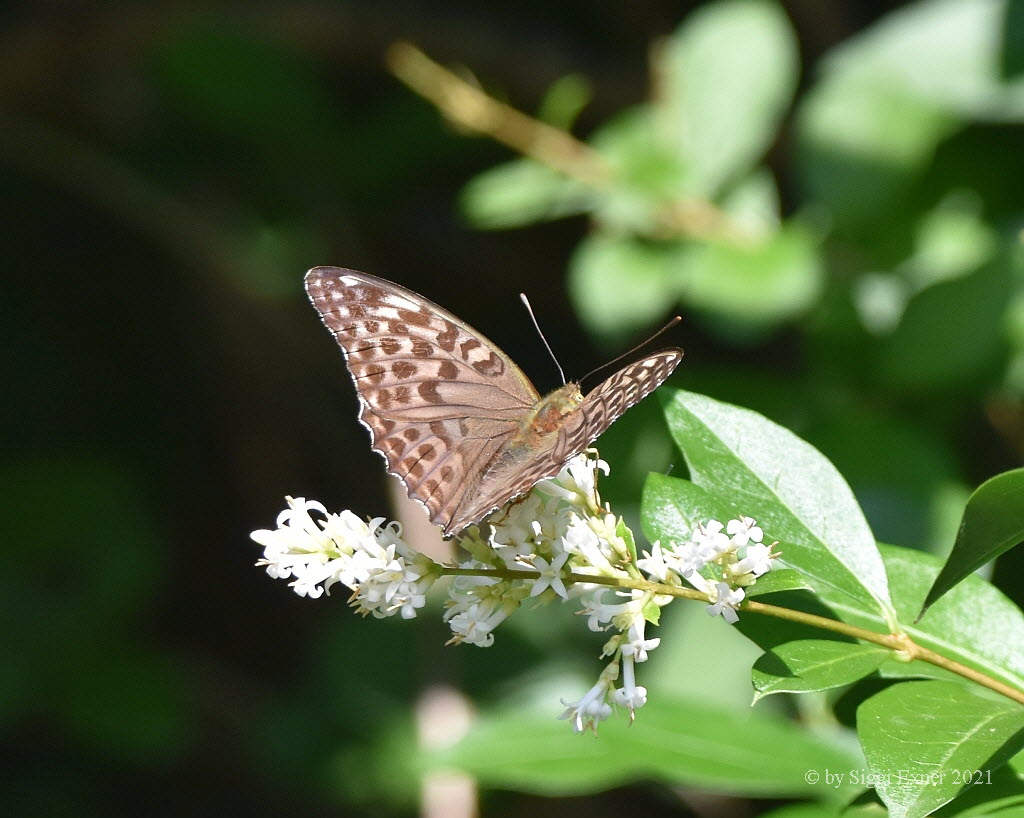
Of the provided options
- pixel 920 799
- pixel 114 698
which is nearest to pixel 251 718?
pixel 114 698

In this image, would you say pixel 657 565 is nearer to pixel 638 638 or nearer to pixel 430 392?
pixel 638 638

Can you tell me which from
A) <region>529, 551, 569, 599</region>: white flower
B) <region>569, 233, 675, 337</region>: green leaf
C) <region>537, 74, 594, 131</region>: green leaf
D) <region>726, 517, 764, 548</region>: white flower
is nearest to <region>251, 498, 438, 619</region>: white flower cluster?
<region>529, 551, 569, 599</region>: white flower

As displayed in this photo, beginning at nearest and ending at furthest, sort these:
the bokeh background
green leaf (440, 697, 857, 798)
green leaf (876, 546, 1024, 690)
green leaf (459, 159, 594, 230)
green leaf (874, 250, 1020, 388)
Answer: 1. green leaf (876, 546, 1024, 690)
2. green leaf (440, 697, 857, 798)
3. green leaf (874, 250, 1020, 388)
4. the bokeh background
5. green leaf (459, 159, 594, 230)

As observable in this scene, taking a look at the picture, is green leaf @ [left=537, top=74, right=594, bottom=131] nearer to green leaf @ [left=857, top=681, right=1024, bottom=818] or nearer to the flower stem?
the flower stem

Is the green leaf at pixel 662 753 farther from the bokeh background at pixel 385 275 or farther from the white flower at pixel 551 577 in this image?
the white flower at pixel 551 577

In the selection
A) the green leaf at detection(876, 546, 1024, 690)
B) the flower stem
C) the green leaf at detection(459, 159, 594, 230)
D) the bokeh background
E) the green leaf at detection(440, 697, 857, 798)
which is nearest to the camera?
the flower stem
